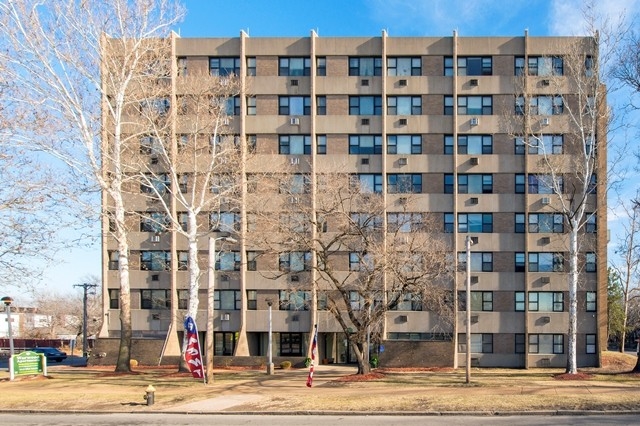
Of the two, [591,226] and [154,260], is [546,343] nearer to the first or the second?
[591,226]

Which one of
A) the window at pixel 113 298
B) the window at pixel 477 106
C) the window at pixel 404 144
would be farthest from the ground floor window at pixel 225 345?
the window at pixel 477 106

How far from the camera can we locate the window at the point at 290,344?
140ft

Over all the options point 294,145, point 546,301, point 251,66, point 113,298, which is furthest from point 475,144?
point 113,298

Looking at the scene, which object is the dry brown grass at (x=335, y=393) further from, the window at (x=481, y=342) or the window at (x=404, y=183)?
the window at (x=404, y=183)

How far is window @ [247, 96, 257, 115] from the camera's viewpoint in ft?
142

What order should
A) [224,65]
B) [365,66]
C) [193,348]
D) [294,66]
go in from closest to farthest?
1. [193,348]
2. [365,66]
3. [294,66]
4. [224,65]

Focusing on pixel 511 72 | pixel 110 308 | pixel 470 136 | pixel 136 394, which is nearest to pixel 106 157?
pixel 136 394

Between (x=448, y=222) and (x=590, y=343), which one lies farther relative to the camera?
(x=448, y=222)

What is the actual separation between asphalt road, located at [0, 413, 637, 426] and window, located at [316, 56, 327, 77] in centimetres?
2988

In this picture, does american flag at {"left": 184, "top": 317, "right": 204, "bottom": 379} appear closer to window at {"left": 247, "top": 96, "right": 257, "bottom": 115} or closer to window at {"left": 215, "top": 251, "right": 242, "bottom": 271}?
window at {"left": 215, "top": 251, "right": 242, "bottom": 271}

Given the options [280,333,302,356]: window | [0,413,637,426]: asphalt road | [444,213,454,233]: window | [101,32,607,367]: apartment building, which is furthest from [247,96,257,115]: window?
[0,413,637,426]: asphalt road

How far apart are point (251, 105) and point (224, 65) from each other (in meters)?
3.65

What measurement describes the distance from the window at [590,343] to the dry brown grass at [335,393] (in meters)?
12.9

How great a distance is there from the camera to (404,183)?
41.5 m
